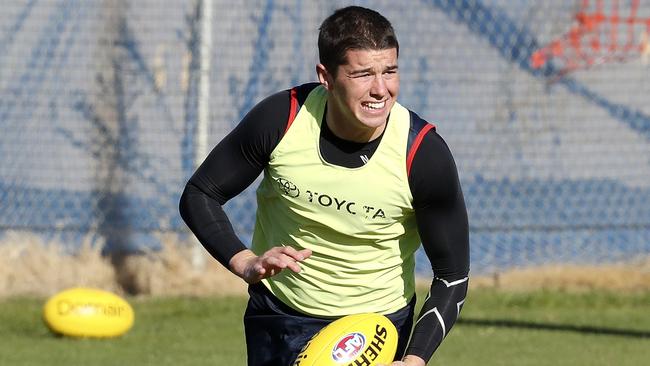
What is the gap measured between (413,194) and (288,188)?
17.9 inches

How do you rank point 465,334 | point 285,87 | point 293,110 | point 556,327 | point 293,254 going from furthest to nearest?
point 285,87 → point 556,327 → point 465,334 → point 293,110 → point 293,254

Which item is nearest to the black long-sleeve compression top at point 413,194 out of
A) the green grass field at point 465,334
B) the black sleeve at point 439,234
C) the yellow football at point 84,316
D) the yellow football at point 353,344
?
the black sleeve at point 439,234

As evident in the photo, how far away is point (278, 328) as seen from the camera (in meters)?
4.67

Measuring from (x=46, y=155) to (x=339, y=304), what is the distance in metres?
6.80

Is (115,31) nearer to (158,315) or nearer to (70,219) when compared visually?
(70,219)

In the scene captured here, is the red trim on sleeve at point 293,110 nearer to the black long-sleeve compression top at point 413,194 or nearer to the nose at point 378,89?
the black long-sleeve compression top at point 413,194

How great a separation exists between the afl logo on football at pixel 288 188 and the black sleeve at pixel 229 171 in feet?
0.30

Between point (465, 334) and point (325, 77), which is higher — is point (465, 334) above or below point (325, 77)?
below

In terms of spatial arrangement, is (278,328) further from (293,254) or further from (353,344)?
(293,254)

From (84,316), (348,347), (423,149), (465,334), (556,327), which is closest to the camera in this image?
(348,347)

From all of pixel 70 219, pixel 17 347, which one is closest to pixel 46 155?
pixel 70 219

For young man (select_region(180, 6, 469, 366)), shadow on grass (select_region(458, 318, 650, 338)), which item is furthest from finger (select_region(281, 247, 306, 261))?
shadow on grass (select_region(458, 318, 650, 338))

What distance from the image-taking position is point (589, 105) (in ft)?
37.0

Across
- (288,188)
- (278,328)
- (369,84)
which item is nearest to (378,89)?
(369,84)
